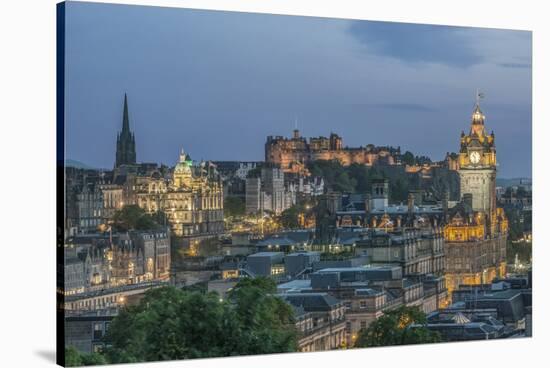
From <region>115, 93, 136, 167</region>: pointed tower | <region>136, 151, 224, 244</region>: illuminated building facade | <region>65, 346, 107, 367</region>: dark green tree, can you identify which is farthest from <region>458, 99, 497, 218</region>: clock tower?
<region>65, 346, 107, 367</region>: dark green tree

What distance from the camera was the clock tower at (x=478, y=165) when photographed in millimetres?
16531

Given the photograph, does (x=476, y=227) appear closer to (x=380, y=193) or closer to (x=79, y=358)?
(x=380, y=193)

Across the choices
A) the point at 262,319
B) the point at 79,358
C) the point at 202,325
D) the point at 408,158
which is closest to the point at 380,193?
the point at 408,158

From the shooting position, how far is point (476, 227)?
56.3 ft

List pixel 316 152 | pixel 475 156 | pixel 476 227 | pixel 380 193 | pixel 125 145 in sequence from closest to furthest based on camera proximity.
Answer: pixel 125 145 → pixel 316 152 → pixel 475 156 → pixel 380 193 → pixel 476 227

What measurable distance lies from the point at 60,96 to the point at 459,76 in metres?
4.41

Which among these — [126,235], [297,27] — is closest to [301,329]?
[126,235]

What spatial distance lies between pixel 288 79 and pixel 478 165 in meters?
2.55

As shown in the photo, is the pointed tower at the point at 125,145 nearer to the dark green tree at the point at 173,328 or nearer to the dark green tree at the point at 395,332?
the dark green tree at the point at 173,328

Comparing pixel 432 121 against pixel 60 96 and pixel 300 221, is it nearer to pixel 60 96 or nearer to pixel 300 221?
pixel 300 221

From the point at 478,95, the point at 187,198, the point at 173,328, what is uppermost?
the point at 478,95

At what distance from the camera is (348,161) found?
16375 millimetres

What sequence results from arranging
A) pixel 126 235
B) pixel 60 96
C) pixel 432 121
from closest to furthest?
pixel 60 96 < pixel 126 235 < pixel 432 121

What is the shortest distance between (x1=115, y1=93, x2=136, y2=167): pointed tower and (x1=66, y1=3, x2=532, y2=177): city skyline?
0.06 meters
